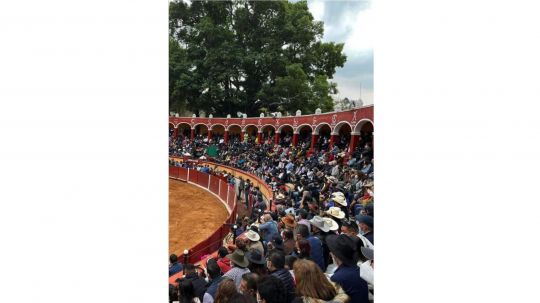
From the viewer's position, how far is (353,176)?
802cm

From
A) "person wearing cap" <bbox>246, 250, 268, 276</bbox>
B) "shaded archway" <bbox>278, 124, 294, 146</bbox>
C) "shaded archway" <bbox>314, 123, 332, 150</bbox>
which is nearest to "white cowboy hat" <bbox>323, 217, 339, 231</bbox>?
"person wearing cap" <bbox>246, 250, 268, 276</bbox>

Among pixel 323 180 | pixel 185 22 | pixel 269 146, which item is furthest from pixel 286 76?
pixel 269 146

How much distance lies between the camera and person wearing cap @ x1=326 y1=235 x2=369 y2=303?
93.7 inches

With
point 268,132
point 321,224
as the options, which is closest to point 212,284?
point 321,224

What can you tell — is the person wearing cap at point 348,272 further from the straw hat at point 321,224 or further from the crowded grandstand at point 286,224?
the straw hat at point 321,224

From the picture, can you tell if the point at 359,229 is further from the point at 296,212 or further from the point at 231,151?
the point at 231,151

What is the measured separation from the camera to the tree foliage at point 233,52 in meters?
6.09

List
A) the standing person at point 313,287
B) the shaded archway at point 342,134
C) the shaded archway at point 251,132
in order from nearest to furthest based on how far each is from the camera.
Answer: the standing person at point 313,287, the shaded archway at point 342,134, the shaded archway at point 251,132

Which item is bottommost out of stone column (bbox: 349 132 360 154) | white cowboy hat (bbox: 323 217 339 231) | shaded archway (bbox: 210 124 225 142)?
white cowboy hat (bbox: 323 217 339 231)

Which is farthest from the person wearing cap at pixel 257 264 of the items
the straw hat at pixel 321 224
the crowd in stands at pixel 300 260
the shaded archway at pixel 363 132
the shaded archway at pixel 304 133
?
the shaded archway at pixel 304 133

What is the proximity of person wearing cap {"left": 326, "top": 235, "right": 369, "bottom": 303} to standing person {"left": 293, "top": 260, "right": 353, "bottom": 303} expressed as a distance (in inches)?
9.3

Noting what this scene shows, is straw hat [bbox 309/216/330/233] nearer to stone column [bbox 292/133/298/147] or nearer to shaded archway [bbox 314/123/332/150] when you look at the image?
shaded archway [bbox 314/123/332/150]

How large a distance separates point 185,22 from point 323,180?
5234 mm

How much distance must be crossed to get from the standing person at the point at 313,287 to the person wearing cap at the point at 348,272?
0.24 meters
